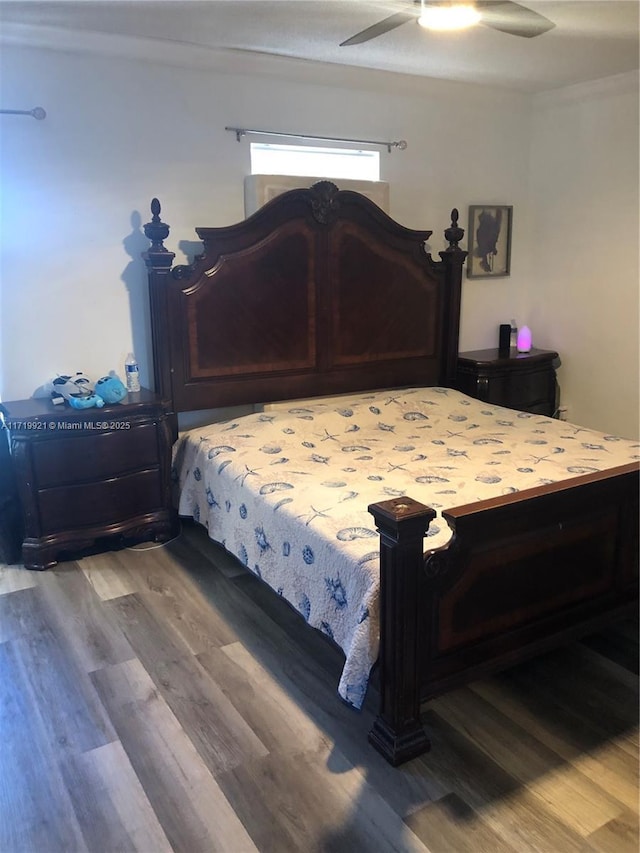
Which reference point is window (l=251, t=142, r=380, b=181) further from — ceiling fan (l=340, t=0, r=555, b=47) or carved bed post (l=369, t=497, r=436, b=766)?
carved bed post (l=369, t=497, r=436, b=766)

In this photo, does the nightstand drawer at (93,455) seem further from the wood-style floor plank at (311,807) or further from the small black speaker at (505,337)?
the small black speaker at (505,337)

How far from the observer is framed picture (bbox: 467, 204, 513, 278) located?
435 centimetres

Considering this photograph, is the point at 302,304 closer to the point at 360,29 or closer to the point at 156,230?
the point at 156,230

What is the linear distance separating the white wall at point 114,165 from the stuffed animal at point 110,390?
26cm

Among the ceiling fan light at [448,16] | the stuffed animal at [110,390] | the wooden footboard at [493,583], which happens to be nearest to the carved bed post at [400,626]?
the wooden footboard at [493,583]

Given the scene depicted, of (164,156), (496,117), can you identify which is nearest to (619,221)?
(496,117)

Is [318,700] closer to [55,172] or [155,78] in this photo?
[55,172]

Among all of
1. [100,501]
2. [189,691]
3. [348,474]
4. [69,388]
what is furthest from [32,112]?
[189,691]

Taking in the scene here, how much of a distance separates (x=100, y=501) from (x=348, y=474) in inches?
48.1

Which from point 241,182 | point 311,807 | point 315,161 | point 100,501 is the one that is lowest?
point 311,807

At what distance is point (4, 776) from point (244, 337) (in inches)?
89.2

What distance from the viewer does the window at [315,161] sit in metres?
3.65

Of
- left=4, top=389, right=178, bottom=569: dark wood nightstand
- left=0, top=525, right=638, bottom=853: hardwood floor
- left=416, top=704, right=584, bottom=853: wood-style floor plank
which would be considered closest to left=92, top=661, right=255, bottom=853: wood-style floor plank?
left=0, top=525, right=638, bottom=853: hardwood floor

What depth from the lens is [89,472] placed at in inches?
123
